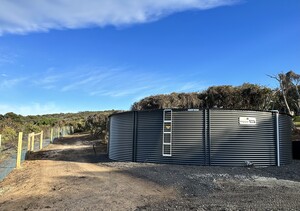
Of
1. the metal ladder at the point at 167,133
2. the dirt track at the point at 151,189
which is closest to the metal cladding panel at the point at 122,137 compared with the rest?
the metal ladder at the point at 167,133

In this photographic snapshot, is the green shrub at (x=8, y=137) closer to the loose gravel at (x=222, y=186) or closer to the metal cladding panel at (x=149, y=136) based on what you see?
the loose gravel at (x=222, y=186)

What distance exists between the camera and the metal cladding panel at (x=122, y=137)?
16281 mm

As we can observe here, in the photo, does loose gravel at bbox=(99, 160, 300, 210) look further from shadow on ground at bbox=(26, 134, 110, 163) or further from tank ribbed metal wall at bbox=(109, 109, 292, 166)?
shadow on ground at bbox=(26, 134, 110, 163)

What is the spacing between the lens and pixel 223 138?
1487 centimetres

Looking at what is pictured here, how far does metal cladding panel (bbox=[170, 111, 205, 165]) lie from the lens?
1486 centimetres

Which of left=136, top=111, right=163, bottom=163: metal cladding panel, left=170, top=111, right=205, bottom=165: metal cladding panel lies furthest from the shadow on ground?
left=170, top=111, right=205, bottom=165: metal cladding panel

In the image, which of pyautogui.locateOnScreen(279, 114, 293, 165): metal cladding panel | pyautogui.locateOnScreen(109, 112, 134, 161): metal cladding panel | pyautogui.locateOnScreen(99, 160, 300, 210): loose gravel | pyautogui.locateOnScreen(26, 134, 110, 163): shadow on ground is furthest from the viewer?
pyautogui.locateOnScreen(26, 134, 110, 163): shadow on ground

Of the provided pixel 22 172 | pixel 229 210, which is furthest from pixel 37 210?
pixel 22 172

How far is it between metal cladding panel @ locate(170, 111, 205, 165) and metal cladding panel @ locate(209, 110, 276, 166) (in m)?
0.50

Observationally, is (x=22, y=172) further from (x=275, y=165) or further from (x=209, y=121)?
(x=275, y=165)

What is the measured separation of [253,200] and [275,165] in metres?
8.36

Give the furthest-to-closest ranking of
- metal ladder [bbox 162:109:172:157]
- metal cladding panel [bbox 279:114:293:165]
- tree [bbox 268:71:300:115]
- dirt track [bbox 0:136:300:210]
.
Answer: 1. tree [bbox 268:71:300:115]
2. metal cladding panel [bbox 279:114:293:165]
3. metal ladder [bbox 162:109:172:157]
4. dirt track [bbox 0:136:300:210]

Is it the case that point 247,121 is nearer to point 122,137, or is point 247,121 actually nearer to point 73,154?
point 122,137

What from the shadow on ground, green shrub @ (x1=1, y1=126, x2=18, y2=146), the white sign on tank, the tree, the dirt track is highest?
the tree
